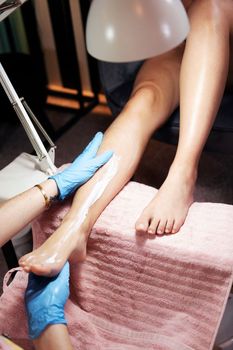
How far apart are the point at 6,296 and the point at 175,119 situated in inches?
31.2

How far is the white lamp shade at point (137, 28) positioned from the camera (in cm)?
84

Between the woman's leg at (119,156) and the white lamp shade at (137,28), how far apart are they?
459 mm

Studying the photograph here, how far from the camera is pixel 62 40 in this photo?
2342mm

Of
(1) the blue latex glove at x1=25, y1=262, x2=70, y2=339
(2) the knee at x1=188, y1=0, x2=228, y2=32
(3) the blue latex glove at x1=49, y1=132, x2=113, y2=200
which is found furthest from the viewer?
(2) the knee at x1=188, y1=0, x2=228, y2=32

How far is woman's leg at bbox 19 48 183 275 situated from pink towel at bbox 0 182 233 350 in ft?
0.18

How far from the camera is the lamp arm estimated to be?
1324 millimetres

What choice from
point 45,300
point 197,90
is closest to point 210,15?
point 197,90

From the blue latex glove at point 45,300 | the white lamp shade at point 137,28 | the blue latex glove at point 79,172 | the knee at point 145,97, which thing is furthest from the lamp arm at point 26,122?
the white lamp shade at point 137,28

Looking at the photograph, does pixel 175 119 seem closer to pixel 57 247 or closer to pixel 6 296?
pixel 57 247

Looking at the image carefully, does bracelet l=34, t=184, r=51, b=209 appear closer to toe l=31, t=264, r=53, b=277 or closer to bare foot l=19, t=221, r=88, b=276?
bare foot l=19, t=221, r=88, b=276

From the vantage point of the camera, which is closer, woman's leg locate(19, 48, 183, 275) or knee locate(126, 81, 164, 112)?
woman's leg locate(19, 48, 183, 275)

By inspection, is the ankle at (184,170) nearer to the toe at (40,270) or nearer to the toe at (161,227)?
the toe at (161,227)

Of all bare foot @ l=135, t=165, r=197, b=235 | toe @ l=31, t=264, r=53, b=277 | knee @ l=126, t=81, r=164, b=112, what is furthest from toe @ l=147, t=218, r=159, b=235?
knee @ l=126, t=81, r=164, b=112

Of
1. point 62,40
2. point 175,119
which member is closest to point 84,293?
point 175,119
